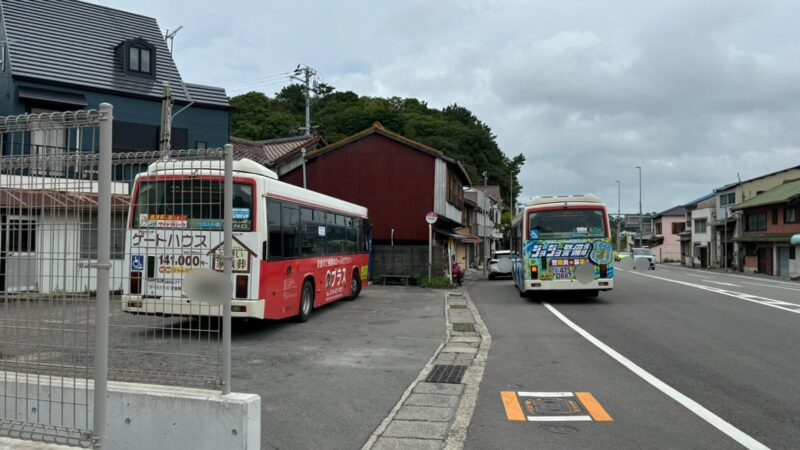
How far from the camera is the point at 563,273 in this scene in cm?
1667

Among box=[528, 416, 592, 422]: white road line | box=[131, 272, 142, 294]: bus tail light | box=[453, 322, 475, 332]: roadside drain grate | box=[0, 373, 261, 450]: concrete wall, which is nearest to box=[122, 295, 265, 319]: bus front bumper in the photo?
box=[131, 272, 142, 294]: bus tail light

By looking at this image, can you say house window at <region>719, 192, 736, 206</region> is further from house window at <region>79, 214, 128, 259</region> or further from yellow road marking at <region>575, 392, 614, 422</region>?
house window at <region>79, 214, 128, 259</region>

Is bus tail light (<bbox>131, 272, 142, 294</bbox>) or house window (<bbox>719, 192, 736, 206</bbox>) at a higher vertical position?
house window (<bbox>719, 192, 736, 206</bbox>)

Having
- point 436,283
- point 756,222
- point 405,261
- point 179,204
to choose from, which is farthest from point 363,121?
point 179,204

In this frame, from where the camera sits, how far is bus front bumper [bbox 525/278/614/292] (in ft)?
54.3

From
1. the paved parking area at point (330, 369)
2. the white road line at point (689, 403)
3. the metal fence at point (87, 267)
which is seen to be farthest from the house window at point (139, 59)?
the white road line at point (689, 403)

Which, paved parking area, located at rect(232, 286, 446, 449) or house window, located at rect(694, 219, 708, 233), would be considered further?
house window, located at rect(694, 219, 708, 233)

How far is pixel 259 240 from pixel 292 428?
5170 millimetres

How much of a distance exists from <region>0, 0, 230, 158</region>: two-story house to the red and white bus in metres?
9.36

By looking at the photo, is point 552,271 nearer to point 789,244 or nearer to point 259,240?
point 259,240

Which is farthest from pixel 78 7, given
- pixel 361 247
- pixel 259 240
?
pixel 259 240

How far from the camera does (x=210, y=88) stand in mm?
26531

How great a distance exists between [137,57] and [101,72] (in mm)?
1803

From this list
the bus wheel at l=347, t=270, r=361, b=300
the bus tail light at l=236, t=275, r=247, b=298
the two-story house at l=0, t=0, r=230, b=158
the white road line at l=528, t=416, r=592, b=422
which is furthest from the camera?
the two-story house at l=0, t=0, r=230, b=158
